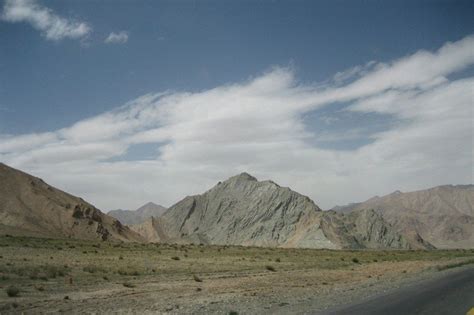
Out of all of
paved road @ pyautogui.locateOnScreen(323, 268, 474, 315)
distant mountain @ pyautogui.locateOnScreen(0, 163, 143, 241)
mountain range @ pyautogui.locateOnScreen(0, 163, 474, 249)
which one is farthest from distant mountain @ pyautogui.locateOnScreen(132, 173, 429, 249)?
paved road @ pyautogui.locateOnScreen(323, 268, 474, 315)

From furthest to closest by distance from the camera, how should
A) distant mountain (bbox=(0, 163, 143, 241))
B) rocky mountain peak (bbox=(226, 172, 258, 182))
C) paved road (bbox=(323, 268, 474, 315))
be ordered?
rocky mountain peak (bbox=(226, 172, 258, 182)), distant mountain (bbox=(0, 163, 143, 241)), paved road (bbox=(323, 268, 474, 315))

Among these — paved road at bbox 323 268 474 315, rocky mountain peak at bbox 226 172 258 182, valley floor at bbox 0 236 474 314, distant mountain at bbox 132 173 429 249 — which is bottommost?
valley floor at bbox 0 236 474 314

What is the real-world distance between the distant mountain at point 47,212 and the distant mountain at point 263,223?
3559 centimetres

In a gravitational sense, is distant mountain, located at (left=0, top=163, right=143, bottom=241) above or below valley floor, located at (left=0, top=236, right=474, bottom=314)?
above

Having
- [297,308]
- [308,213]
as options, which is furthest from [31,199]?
[297,308]

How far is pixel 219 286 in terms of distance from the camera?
2662 cm

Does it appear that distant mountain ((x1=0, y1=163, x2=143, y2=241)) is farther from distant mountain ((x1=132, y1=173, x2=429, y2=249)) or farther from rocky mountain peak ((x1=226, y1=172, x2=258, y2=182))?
rocky mountain peak ((x1=226, y1=172, x2=258, y2=182))

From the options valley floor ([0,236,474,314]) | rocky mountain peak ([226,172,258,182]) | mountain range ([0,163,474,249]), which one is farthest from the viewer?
rocky mountain peak ([226,172,258,182])

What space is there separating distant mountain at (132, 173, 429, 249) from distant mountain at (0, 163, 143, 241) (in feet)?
117

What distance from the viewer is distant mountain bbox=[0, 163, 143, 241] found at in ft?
321

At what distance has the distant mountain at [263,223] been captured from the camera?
470 feet

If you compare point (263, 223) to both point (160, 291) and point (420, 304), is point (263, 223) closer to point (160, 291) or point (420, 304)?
point (160, 291)

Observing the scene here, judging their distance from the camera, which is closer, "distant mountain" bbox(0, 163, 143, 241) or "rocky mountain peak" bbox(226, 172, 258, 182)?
"distant mountain" bbox(0, 163, 143, 241)

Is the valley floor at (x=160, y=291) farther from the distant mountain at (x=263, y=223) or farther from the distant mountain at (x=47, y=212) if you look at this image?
the distant mountain at (x=263, y=223)
